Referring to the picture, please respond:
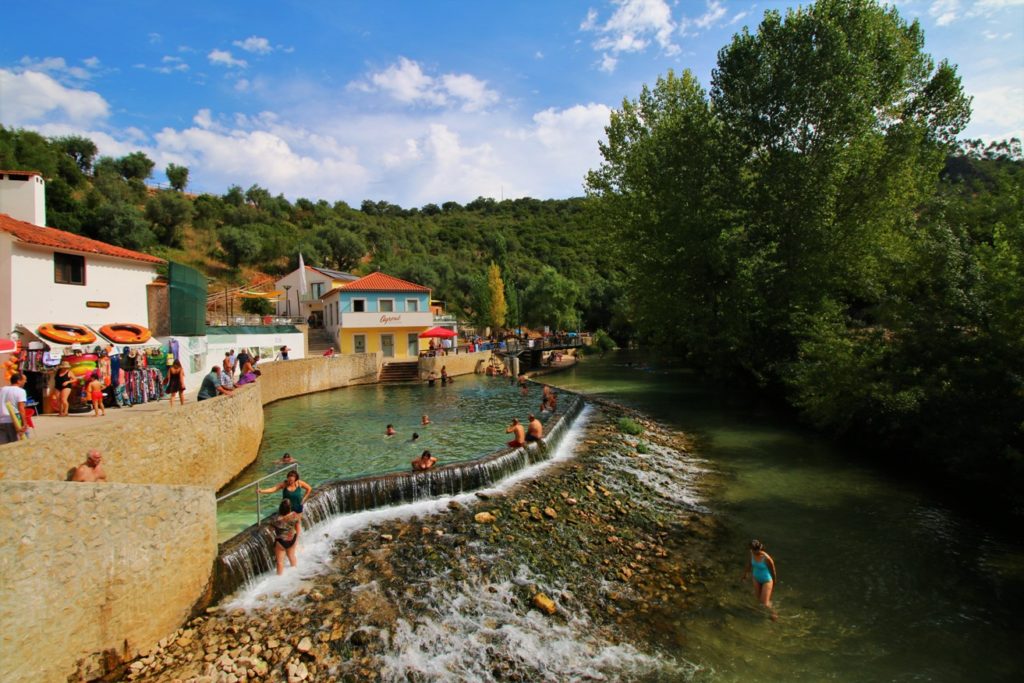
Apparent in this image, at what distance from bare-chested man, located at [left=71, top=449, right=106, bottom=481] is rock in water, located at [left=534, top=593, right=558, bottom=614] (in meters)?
7.47

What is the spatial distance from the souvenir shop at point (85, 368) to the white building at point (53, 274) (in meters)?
0.83

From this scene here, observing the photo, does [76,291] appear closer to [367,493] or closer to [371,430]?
[371,430]

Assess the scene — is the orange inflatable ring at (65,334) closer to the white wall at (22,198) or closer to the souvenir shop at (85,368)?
the souvenir shop at (85,368)

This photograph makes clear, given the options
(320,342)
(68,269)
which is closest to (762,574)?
(68,269)

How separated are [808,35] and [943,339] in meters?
16.1

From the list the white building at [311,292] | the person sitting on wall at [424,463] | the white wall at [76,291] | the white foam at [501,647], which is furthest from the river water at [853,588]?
the white building at [311,292]

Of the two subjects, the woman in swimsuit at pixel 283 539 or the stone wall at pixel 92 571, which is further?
the woman in swimsuit at pixel 283 539

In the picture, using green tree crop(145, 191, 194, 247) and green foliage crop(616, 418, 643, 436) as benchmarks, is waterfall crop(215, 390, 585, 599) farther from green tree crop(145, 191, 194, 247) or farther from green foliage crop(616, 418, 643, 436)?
green tree crop(145, 191, 194, 247)

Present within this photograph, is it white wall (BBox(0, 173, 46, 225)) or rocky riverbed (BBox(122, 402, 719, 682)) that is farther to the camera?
white wall (BBox(0, 173, 46, 225))

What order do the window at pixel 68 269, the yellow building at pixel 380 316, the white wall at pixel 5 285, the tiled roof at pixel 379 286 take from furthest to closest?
1. the tiled roof at pixel 379 286
2. the yellow building at pixel 380 316
3. the window at pixel 68 269
4. the white wall at pixel 5 285

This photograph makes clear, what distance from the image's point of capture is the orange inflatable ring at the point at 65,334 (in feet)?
48.6

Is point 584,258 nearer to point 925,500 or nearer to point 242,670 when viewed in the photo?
point 925,500

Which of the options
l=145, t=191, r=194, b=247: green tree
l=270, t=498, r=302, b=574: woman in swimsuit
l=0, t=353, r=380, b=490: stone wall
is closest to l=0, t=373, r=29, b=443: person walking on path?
l=0, t=353, r=380, b=490: stone wall

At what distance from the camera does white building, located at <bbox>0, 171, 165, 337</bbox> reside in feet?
47.4
